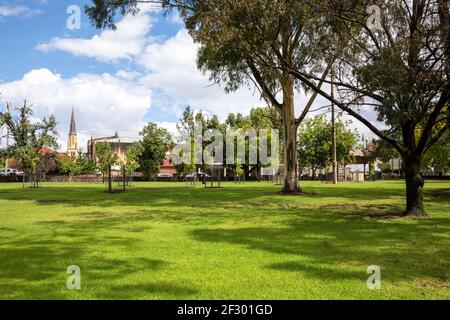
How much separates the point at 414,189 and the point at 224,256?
9.17 metres

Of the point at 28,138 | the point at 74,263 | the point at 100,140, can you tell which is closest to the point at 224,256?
the point at 74,263

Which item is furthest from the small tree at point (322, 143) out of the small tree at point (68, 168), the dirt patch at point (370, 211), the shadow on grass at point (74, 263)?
the shadow on grass at point (74, 263)

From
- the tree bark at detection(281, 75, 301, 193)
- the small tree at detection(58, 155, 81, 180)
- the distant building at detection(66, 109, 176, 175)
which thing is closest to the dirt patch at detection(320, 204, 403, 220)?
the tree bark at detection(281, 75, 301, 193)

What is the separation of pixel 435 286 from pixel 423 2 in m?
11.8

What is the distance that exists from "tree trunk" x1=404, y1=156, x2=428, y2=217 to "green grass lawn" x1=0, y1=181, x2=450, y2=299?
0.53 meters

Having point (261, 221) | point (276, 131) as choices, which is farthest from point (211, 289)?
point (276, 131)

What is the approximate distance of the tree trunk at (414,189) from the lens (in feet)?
50.9

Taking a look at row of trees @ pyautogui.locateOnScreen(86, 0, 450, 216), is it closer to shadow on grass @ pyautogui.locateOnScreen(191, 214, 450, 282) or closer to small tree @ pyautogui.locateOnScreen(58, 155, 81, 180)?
shadow on grass @ pyautogui.locateOnScreen(191, 214, 450, 282)

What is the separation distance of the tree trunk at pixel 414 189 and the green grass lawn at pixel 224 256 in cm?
53

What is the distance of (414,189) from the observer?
15555 mm

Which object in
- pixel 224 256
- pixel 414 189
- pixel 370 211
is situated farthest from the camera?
pixel 370 211

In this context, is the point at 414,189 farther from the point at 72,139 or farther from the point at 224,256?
the point at 72,139
